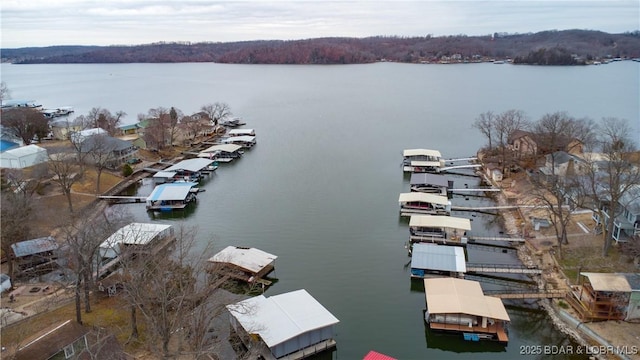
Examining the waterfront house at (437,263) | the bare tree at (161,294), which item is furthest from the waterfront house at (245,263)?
the waterfront house at (437,263)

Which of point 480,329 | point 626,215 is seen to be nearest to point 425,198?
point 626,215

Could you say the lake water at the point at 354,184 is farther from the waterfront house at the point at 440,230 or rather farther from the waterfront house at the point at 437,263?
the waterfront house at the point at 440,230

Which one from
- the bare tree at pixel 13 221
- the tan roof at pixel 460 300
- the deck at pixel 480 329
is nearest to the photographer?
the deck at pixel 480 329

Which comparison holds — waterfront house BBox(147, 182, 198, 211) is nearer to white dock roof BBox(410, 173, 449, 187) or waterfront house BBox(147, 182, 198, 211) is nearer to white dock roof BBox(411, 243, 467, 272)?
white dock roof BBox(410, 173, 449, 187)

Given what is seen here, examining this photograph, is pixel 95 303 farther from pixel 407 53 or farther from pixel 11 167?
pixel 407 53

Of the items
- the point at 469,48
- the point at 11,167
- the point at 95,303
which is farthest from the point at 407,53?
the point at 95,303

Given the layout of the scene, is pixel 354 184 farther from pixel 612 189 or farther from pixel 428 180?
pixel 612 189
